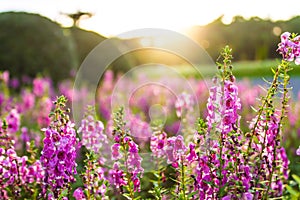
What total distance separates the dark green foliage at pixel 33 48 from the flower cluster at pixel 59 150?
37.7 ft

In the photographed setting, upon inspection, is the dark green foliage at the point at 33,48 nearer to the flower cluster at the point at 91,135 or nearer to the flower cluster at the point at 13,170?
the flower cluster at the point at 91,135

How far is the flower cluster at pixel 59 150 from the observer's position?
3.02m

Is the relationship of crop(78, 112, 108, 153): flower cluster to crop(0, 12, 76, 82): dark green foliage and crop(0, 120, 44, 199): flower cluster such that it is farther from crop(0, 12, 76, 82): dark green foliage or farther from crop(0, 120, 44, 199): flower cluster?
crop(0, 12, 76, 82): dark green foliage

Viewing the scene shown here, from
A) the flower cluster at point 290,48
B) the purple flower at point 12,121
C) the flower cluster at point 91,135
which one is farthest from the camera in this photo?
the purple flower at point 12,121

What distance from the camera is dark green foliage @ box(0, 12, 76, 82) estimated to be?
1460 centimetres

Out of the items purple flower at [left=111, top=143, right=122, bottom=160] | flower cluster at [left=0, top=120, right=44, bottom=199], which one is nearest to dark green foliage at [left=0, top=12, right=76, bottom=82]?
flower cluster at [left=0, top=120, right=44, bottom=199]

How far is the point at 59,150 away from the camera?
118 inches

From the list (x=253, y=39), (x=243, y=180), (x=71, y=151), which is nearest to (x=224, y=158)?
(x=243, y=180)

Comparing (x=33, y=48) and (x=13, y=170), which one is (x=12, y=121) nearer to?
(x=13, y=170)

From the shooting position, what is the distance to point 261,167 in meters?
3.41

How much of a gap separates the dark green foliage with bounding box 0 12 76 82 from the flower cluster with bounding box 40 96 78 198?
1150 centimetres

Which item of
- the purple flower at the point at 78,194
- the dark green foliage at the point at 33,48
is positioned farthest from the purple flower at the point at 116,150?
the dark green foliage at the point at 33,48

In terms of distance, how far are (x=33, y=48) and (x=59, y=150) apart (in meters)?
12.3

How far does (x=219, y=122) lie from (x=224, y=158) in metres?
0.25
